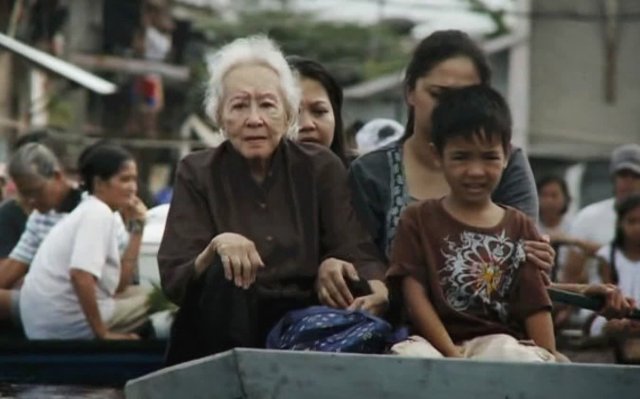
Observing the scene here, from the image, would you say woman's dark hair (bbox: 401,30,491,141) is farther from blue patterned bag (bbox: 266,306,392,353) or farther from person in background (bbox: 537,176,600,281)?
person in background (bbox: 537,176,600,281)

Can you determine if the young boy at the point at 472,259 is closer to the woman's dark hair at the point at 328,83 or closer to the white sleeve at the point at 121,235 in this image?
the woman's dark hair at the point at 328,83

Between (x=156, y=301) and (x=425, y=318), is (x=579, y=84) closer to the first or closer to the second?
(x=156, y=301)

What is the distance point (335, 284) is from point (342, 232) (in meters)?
0.31

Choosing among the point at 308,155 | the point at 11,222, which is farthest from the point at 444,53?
the point at 11,222

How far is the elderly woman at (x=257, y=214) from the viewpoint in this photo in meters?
6.59

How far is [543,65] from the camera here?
3450 cm

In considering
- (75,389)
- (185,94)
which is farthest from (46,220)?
(185,94)

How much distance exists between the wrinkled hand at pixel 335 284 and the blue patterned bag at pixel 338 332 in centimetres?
11

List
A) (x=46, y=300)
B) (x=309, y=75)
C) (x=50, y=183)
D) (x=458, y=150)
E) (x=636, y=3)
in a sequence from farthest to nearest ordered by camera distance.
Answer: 1. (x=636, y=3)
2. (x=50, y=183)
3. (x=46, y=300)
4. (x=309, y=75)
5. (x=458, y=150)

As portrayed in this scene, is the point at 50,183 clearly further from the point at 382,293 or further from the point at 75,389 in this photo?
the point at 382,293

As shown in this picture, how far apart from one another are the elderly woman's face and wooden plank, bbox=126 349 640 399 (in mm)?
1262

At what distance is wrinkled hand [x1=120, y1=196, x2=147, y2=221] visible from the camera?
11.4 m

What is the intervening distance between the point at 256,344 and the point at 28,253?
526 cm

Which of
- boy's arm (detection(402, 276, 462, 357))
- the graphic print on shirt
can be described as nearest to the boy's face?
the graphic print on shirt
